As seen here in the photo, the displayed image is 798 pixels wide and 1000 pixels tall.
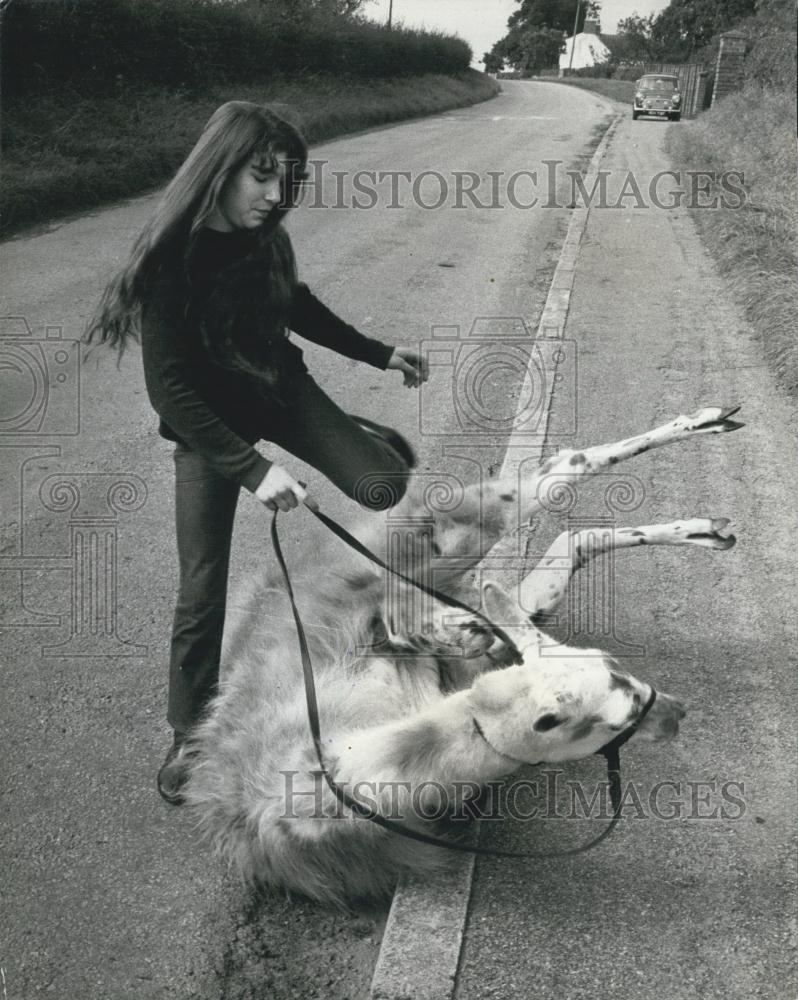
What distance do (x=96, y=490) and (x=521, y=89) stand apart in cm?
4448

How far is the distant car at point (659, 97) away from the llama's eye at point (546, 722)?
24.4m

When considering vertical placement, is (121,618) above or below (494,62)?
below

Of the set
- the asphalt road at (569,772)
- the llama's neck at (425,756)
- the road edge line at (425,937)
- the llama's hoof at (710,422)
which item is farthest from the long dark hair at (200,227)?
the llama's hoof at (710,422)

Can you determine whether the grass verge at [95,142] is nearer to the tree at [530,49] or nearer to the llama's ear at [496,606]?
the llama's ear at [496,606]

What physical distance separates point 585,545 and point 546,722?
3.62ft

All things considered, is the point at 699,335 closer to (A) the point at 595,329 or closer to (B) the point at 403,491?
(A) the point at 595,329

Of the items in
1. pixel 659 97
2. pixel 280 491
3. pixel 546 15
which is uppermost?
pixel 546 15

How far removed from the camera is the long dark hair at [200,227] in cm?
276

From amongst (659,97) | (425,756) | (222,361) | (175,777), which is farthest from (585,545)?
(659,97)

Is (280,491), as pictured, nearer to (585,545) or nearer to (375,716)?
(375,716)

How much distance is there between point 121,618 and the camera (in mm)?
4070

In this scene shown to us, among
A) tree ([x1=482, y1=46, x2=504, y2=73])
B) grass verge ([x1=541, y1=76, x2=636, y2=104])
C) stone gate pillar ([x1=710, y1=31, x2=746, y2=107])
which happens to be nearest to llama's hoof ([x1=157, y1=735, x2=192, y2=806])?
stone gate pillar ([x1=710, y1=31, x2=746, y2=107])

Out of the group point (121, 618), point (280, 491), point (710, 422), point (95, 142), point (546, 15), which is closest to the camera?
point (280, 491)

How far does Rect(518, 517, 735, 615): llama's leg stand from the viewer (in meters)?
3.49
